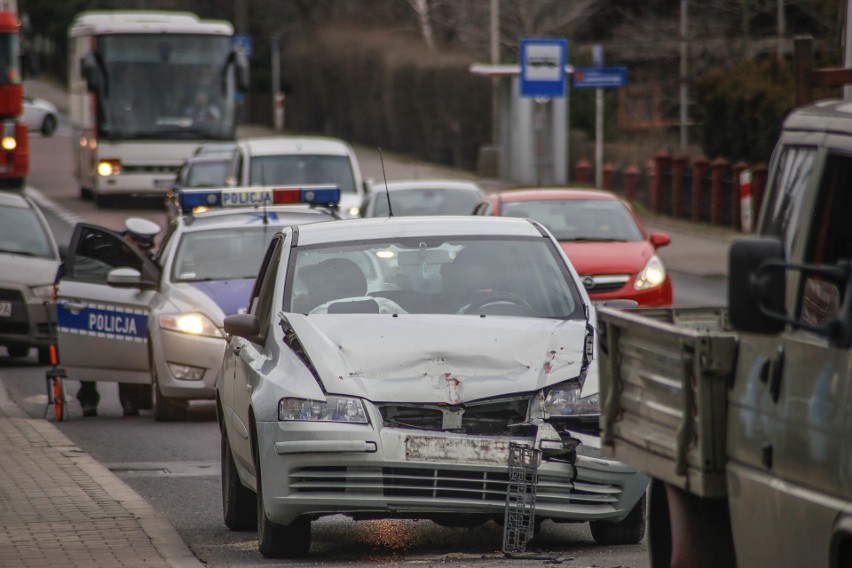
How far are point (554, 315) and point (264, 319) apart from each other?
1416mm

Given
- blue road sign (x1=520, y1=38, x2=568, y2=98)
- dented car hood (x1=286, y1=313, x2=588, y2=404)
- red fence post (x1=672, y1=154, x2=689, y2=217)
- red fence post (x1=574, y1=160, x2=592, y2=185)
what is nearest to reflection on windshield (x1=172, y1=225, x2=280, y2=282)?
dented car hood (x1=286, y1=313, x2=588, y2=404)

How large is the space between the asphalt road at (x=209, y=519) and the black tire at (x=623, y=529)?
0.06 m

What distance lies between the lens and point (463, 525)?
789 centimetres

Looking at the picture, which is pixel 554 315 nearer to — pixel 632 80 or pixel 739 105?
pixel 739 105

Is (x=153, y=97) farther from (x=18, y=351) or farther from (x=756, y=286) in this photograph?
(x=756, y=286)

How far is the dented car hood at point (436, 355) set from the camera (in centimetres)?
755

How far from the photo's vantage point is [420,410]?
24.7 feet

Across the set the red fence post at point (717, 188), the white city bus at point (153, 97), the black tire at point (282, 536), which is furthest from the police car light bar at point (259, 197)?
the white city bus at point (153, 97)

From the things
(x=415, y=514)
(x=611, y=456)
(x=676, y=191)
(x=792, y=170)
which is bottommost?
(x=676, y=191)

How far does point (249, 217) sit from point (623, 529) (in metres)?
7.31

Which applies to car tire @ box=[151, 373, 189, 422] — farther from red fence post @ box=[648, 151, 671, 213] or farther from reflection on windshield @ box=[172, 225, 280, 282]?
red fence post @ box=[648, 151, 671, 213]

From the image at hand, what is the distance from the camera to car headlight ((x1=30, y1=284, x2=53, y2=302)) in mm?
18219

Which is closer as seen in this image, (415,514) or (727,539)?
(727,539)

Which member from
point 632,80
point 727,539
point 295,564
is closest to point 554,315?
point 295,564
